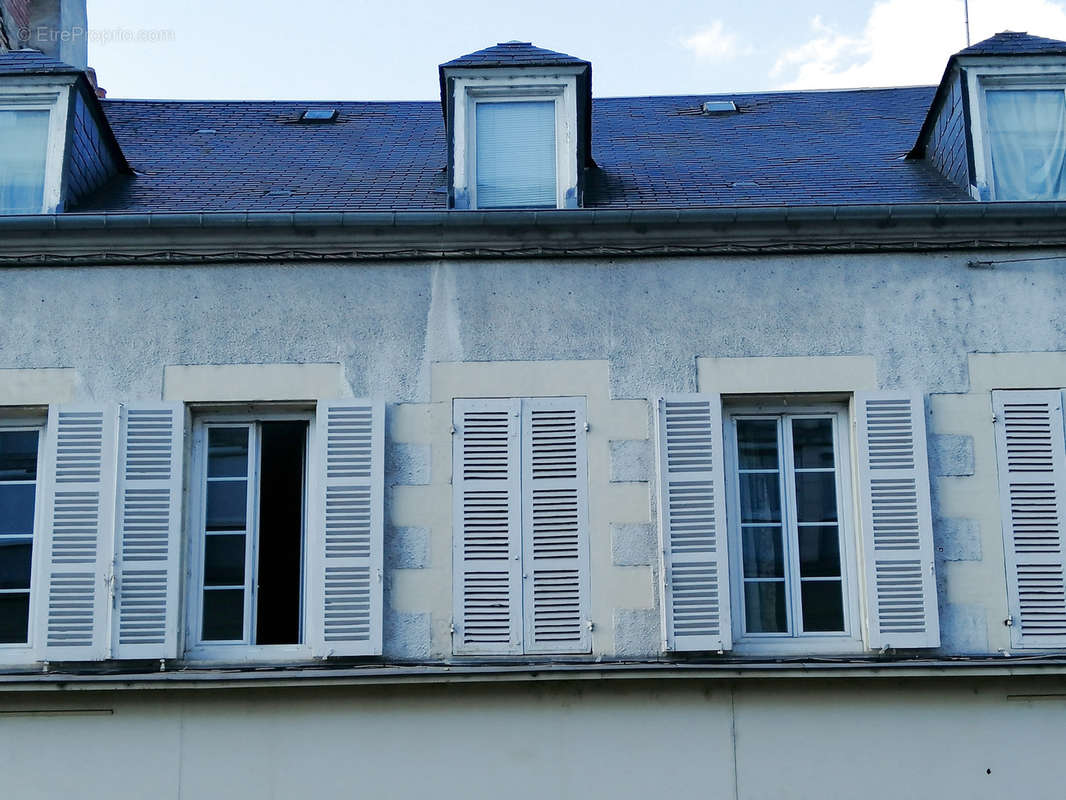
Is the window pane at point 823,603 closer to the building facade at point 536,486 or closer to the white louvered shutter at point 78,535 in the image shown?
the building facade at point 536,486

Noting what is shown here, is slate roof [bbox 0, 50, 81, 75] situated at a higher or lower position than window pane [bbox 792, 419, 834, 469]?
higher

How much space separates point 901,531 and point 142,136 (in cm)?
683

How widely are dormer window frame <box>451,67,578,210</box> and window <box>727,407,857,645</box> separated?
2.09 metres

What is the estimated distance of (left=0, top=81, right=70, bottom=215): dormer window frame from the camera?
9047 millimetres

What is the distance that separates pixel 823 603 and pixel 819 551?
12.3 inches

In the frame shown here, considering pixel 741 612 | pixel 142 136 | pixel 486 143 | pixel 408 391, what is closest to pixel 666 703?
pixel 741 612

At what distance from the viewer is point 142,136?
11219 millimetres

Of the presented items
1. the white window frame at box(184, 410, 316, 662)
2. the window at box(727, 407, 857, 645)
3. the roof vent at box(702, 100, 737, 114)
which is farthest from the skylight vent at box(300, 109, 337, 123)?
the window at box(727, 407, 857, 645)

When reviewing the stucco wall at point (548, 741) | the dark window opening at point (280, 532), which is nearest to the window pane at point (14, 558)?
the stucco wall at point (548, 741)

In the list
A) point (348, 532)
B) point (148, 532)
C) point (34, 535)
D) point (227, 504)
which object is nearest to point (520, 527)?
point (348, 532)

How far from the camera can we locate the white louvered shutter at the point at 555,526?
810 cm

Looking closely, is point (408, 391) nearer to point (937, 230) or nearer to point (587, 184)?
point (587, 184)

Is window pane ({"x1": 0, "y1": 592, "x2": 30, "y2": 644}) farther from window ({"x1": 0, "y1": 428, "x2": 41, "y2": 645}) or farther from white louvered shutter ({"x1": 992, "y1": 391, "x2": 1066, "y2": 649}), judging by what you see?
white louvered shutter ({"x1": 992, "y1": 391, "x2": 1066, "y2": 649})

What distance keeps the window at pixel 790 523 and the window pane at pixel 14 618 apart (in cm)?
424
